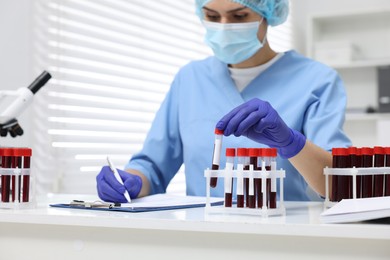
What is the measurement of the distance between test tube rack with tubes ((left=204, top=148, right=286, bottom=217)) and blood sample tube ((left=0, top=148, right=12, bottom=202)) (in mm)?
398

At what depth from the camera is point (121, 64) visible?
226cm

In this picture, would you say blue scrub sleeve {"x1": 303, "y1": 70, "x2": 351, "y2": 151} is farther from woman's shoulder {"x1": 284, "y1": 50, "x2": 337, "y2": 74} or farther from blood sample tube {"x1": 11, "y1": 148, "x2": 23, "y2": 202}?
blood sample tube {"x1": 11, "y1": 148, "x2": 23, "y2": 202}

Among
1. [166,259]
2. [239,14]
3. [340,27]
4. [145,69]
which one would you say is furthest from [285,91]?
[340,27]

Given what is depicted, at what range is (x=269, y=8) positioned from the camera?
1577mm

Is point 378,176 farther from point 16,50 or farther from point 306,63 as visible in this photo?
point 16,50

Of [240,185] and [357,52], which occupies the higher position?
[357,52]

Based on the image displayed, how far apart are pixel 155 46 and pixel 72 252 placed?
158 cm

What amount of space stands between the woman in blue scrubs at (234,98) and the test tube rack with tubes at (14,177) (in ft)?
0.75

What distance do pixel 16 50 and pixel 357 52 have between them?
2292 millimetres

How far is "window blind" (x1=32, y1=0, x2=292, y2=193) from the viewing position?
6.31 feet

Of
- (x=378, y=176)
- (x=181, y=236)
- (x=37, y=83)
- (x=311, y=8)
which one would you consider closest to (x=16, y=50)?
(x=37, y=83)

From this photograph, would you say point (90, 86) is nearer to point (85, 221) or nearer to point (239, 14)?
point (239, 14)

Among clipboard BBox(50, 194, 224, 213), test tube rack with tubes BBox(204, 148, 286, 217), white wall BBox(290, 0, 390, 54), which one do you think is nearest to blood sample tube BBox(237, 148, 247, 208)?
test tube rack with tubes BBox(204, 148, 286, 217)

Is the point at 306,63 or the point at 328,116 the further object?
the point at 306,63
